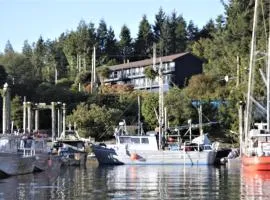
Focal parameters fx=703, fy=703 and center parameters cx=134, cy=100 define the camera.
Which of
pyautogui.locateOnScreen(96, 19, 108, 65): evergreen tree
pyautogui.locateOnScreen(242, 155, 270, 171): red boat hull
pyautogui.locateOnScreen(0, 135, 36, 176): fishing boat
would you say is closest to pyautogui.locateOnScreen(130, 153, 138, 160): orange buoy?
pyautogui.locateOnScreen(242, 155, 270, 171): red boat hull

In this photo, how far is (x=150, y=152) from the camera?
240 feet

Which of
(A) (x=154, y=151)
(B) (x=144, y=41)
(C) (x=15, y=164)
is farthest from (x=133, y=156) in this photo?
(B) (x=144, y=41)

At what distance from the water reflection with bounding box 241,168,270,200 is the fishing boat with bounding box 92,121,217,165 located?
20956 millimetres

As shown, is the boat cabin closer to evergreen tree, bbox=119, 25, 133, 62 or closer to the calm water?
the calm water

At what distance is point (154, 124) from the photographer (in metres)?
91.8

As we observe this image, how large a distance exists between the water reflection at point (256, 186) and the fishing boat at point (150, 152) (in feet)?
68.8

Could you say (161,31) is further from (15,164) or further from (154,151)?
(15,164)

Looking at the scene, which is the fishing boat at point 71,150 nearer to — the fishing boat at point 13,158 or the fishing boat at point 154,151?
the fishing boat at point 154,151

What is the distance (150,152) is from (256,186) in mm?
35757

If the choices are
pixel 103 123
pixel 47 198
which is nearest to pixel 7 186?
pixel 47 198

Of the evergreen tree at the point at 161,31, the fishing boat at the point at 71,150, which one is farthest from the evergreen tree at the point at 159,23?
the fishing boat at the point at 71,150

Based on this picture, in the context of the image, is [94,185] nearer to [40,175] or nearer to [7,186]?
[7,186]

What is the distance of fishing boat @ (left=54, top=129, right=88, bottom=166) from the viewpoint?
70750mm

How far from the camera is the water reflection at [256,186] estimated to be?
1259 inches
